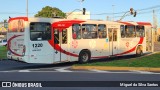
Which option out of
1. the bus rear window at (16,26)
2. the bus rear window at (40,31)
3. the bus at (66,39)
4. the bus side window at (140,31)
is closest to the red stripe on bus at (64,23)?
the bus at (66,39)

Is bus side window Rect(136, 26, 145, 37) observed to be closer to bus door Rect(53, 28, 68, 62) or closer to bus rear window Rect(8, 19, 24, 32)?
bus door Rect(53, 28, 68, 62)

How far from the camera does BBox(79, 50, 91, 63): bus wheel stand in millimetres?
26206

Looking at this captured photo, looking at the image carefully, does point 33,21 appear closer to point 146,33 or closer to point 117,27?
point 117,27

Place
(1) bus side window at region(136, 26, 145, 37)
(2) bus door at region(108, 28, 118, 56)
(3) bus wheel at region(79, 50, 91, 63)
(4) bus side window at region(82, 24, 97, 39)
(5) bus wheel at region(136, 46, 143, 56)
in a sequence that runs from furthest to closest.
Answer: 1. (5) bus wheel at region(136, 46, 143, 56)
2. (1) bus side window at region(136, 26, 145, 37)
3. (2) bus door at region(108, 28, 118, 56)
4. (3) bus wheel at region(79, 50, 91, 63)
5. (4) bus side window at region(82, 24, 97, 39)

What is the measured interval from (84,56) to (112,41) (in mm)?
3174

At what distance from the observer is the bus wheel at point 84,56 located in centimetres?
A: 2621

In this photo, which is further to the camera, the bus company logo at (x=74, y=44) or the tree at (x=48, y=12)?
the tree at (x=48, y=12)

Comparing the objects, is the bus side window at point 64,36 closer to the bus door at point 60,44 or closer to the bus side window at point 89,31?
the bus door at point 60,44

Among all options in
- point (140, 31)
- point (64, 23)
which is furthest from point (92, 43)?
point (140, 31)

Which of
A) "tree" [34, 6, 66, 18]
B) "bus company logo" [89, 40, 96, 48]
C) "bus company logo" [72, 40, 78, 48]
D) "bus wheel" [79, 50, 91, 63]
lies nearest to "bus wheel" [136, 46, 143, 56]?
"bus company logo" [89, 40, 96, 48]

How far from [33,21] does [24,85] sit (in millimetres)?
14332

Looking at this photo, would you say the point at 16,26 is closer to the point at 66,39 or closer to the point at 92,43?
the point at 66,39

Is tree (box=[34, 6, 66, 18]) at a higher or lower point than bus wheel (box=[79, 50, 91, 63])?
higher

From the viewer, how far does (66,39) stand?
24.9 m
